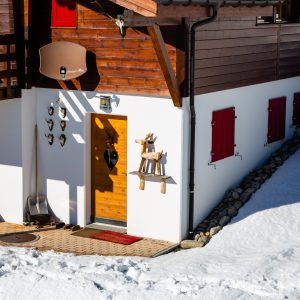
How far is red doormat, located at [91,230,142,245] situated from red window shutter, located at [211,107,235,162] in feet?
7.44

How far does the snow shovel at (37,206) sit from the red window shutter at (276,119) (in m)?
5.33

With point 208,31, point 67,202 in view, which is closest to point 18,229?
point 67,202

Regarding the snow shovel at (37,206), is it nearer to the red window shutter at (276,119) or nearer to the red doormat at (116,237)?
the red doormat at (116,237)

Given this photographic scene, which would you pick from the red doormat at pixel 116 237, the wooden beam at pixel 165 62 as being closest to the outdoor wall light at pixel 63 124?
the red doormat at pixel 116 237

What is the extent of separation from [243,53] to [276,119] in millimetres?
2320

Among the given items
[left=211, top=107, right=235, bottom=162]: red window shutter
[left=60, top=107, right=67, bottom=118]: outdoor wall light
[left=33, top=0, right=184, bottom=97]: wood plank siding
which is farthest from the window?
[left=60, top=107, right=67, bottom=118]: outdoor wall light

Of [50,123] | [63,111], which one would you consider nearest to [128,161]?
[63,111]

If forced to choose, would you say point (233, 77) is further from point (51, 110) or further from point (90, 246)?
point (90, 246)

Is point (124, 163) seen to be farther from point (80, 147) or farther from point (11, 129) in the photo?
point (11, 129)

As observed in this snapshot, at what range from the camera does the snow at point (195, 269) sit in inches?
486

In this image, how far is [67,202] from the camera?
1680 centimetres

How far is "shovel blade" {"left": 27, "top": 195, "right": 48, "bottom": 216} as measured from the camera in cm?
1688

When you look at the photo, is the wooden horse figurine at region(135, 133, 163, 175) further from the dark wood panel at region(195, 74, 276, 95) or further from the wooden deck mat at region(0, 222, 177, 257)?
the wooden deck mat at region(0, 222, 177, 257)

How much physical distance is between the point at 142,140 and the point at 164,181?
2.96 feet
